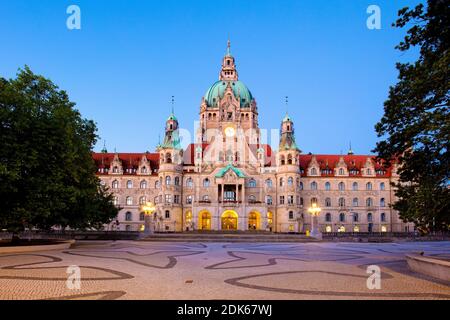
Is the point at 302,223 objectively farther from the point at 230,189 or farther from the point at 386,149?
the point at 386,149

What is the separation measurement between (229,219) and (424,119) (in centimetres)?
6556

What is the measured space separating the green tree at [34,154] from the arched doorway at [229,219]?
44.7 metres

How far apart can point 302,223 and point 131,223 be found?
37.2 m

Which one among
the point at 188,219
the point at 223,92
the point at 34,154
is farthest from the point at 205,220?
the point at 34,154

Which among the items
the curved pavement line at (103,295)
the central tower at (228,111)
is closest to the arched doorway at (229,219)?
the central tower at (228,111)

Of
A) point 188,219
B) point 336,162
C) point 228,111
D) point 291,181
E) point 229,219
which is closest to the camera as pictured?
point 229,219

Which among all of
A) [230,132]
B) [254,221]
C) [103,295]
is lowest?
[254,221]

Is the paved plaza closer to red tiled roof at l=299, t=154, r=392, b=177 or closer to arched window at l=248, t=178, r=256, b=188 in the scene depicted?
arched window at l=248, t=178, r=256, b=188

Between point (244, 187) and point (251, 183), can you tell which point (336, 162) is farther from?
point (244, 187)

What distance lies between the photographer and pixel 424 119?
18219 millimetres

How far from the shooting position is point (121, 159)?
9162 centimetres

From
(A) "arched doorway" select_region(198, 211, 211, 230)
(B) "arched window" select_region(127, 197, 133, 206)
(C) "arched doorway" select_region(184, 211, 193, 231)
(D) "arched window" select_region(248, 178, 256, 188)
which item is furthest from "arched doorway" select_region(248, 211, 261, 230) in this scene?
(B) "arched window" select_region(127, 197, 133, 206)

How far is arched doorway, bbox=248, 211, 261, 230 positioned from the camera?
81.3 metres

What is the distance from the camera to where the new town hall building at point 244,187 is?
267ft
